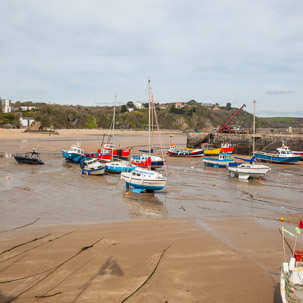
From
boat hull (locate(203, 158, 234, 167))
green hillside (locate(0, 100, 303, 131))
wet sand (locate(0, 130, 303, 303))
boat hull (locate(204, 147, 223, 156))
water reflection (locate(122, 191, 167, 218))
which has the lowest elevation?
water reflection (locate(122, 191, 167, 218))

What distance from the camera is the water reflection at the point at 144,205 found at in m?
18.0

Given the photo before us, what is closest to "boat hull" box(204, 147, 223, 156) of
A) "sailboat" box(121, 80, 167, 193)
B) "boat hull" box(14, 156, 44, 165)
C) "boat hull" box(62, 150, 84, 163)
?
"boat hull" box(62, 150, 84, 163)

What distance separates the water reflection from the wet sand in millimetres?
67

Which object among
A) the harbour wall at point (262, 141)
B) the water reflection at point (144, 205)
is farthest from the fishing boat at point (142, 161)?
the harbour wall at point (262, 141)

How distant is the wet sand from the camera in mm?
9156

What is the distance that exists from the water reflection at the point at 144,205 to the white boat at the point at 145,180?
0.60m

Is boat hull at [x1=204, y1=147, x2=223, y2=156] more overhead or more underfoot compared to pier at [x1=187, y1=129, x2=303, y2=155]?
more underfoot

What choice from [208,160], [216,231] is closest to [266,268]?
[216,231]

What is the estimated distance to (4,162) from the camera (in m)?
37.1

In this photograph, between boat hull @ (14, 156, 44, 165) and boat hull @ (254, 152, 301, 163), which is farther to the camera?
boat hull @ (254, 152, 301, 163)

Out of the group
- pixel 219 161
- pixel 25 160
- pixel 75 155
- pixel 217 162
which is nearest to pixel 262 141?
pixel 219 161

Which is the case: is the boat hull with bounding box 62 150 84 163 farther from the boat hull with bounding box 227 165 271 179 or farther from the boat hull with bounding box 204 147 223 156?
the boat hull with bounding box 204 147 223 156

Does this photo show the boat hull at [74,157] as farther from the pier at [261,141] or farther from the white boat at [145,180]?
the pier at [261,141]

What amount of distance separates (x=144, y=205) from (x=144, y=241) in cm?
706
